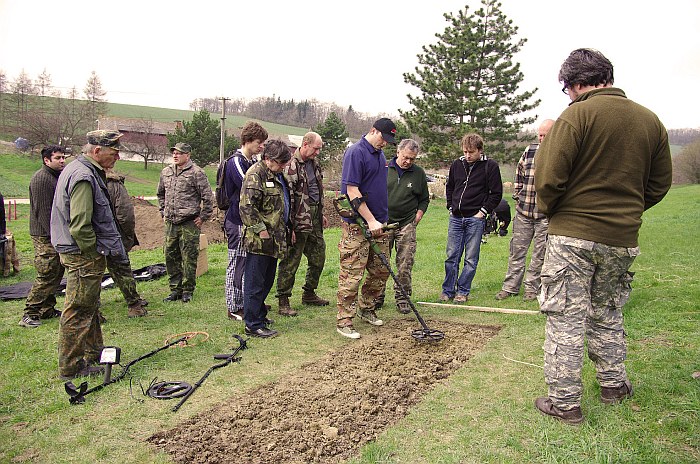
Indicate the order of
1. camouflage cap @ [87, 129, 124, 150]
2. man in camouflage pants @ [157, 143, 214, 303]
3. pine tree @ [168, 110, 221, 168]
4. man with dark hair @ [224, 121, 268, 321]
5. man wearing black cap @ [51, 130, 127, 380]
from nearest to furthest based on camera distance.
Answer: man wearing black cap @ [51, 130, 127, 380]
camouflage cap @ [87, 129, 124, 150]
man with dark hair @ [224, 121, 268, 321]
man in camouflage pants @ [157, 143, 214, 303]
pine tree @ [168, 110, 221, 168]

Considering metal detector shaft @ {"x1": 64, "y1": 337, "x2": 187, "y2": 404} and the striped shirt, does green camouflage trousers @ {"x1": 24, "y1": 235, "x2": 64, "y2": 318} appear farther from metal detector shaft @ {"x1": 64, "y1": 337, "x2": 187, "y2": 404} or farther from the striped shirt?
the striped shirt

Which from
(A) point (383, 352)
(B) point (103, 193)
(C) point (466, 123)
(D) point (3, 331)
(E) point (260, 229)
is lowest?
(D) point (3, 331)

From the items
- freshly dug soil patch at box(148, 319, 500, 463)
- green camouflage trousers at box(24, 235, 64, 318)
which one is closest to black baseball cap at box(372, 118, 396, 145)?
freshly dug soil patch at box(148, 319, 500, 463)

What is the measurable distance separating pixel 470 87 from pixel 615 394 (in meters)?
29.3

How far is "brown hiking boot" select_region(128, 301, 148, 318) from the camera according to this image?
6.30m

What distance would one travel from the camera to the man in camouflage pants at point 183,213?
6.91 m

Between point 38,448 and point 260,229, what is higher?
point 260,229

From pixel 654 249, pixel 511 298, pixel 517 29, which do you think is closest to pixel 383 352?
pixel 511 298

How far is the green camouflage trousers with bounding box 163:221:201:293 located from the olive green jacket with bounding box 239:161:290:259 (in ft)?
6.82

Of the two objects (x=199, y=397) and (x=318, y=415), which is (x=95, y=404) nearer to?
(x=199, y=397)

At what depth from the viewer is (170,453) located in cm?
314

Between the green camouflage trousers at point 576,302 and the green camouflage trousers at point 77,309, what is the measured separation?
3.77 meters

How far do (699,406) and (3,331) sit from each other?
691 cm

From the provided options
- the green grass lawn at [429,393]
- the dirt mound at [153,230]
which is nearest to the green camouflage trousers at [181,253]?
the green grass lawn at [429,393]
